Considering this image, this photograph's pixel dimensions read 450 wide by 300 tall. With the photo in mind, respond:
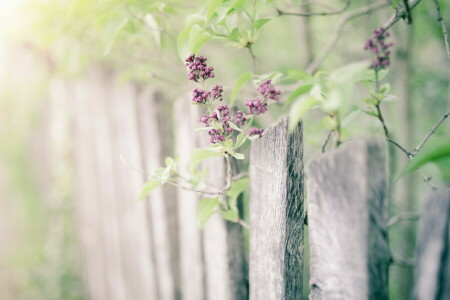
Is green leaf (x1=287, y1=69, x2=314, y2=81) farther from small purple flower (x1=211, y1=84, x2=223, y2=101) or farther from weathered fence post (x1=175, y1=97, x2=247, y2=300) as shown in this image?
weathered fence post (x1=175, y1=97, x2=247, y2=300)

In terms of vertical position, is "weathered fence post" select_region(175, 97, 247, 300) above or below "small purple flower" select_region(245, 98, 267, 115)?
below

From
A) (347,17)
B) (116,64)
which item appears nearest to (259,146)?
(347,17)

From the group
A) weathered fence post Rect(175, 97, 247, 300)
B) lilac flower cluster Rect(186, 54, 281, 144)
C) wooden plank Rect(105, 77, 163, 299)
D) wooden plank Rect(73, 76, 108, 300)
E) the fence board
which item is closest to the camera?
lilac flower cluster Rect(186, 54, 281, 144)

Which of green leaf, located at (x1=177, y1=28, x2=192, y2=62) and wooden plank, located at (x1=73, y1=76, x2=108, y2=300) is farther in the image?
wooden plank, located at (x1=73, y1=76, x2=108, y2=300)

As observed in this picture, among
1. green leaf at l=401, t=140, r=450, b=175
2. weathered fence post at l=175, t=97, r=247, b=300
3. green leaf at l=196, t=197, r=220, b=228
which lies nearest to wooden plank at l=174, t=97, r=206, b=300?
weathered fence post at l=175, t=97, r=247, b=300

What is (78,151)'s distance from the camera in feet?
9.80

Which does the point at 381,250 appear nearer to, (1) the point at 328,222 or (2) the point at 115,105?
(1) the point at 328,222

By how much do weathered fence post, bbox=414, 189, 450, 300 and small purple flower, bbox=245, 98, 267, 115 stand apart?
0.37 m

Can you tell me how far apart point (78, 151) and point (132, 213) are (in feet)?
3.51

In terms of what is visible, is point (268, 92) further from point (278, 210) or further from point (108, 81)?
point (108, 81)

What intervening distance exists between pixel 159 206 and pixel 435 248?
136 centimetres

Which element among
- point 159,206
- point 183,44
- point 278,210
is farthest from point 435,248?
point 159,206

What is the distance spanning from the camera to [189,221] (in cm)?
162

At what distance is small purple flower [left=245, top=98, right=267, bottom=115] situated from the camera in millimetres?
859
